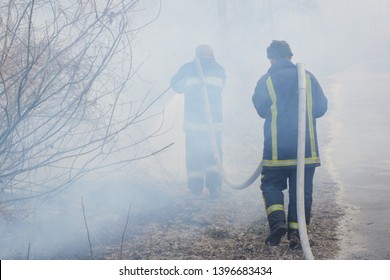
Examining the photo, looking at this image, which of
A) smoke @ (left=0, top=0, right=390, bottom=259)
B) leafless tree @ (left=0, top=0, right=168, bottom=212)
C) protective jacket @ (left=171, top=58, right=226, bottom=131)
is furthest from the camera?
protective jacket @ (left=171, top=58, right=226, bottom=131)

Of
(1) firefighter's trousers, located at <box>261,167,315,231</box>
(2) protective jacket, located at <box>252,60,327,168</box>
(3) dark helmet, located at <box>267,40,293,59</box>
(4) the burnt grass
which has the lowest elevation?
(4) the burnt grass

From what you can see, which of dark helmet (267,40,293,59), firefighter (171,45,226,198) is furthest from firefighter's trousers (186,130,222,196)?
dark helmet (267,40,293,59)

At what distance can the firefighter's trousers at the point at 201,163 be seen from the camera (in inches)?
295

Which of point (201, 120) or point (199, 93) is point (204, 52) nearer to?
point (199, 93)

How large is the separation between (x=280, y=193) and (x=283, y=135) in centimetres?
52

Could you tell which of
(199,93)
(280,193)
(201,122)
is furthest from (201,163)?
(280,193)

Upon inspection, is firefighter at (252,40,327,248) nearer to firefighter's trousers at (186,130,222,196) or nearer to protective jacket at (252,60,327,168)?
protective jacket at (252,60,327,168)

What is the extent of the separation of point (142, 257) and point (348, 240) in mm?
1859

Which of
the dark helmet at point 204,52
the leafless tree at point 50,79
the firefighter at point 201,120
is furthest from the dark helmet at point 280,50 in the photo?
the dark helmet at point 204,52

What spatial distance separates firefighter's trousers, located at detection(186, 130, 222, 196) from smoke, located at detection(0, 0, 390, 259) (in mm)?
332

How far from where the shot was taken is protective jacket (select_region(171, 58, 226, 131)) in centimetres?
741

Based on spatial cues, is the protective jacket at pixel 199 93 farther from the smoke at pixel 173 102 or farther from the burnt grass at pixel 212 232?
the burnt grass at pixel 212 232

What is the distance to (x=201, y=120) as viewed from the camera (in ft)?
24.5

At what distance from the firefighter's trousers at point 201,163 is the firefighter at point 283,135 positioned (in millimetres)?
1961
